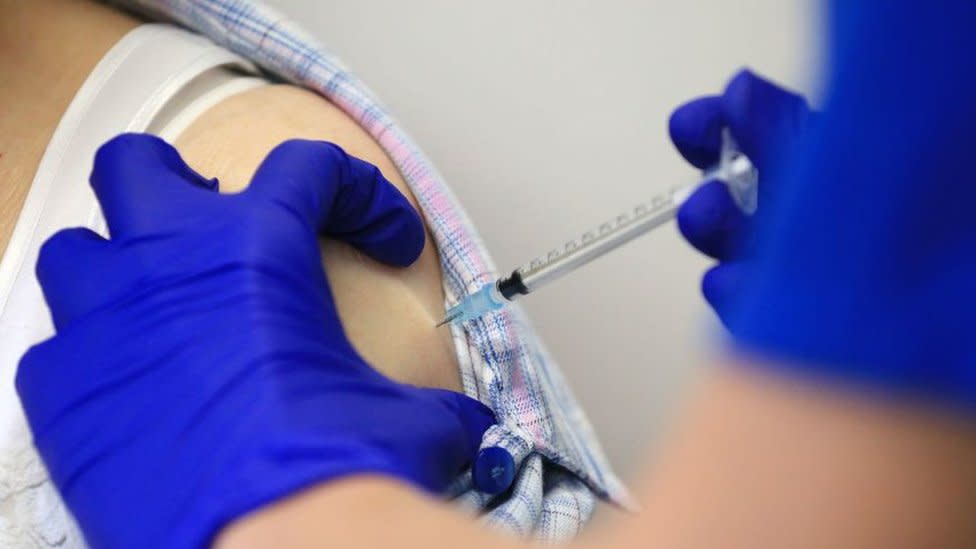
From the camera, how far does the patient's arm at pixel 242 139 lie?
2.49 ft

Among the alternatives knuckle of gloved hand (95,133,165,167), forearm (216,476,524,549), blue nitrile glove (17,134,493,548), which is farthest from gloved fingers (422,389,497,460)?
knuckle of gloved hand (95,133,165,167)

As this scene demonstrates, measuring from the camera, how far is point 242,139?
0.81 m

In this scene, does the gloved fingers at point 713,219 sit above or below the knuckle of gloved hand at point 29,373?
above

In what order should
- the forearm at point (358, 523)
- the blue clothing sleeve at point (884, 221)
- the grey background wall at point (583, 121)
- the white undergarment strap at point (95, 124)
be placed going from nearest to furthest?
the blue clothing sleeve at point (884, 221) → the forearm at point (358, 523) → the white undergarment strap at point (95, 124) → the grey background wall at point (583, 121)

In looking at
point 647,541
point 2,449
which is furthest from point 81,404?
point 647,541

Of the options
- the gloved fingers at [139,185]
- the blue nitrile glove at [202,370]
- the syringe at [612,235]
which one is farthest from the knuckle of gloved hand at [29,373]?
the syringe at [612,235]

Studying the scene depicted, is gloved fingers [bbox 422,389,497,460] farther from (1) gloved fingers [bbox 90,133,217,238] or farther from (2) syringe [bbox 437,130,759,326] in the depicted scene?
(1) gloved fingers [bbox 90,133,217,238]

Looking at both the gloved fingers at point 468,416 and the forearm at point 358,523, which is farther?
the gloved fingers at point 468,416

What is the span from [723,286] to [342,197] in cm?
34

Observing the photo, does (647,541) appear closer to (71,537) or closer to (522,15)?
(71,537)

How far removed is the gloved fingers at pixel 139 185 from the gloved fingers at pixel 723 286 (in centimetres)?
42

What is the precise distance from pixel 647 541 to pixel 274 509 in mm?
203

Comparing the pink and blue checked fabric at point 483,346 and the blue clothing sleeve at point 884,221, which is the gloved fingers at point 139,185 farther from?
the blue clothing sleeve at point 884,221

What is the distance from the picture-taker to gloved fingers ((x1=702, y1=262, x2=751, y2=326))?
610 mm
